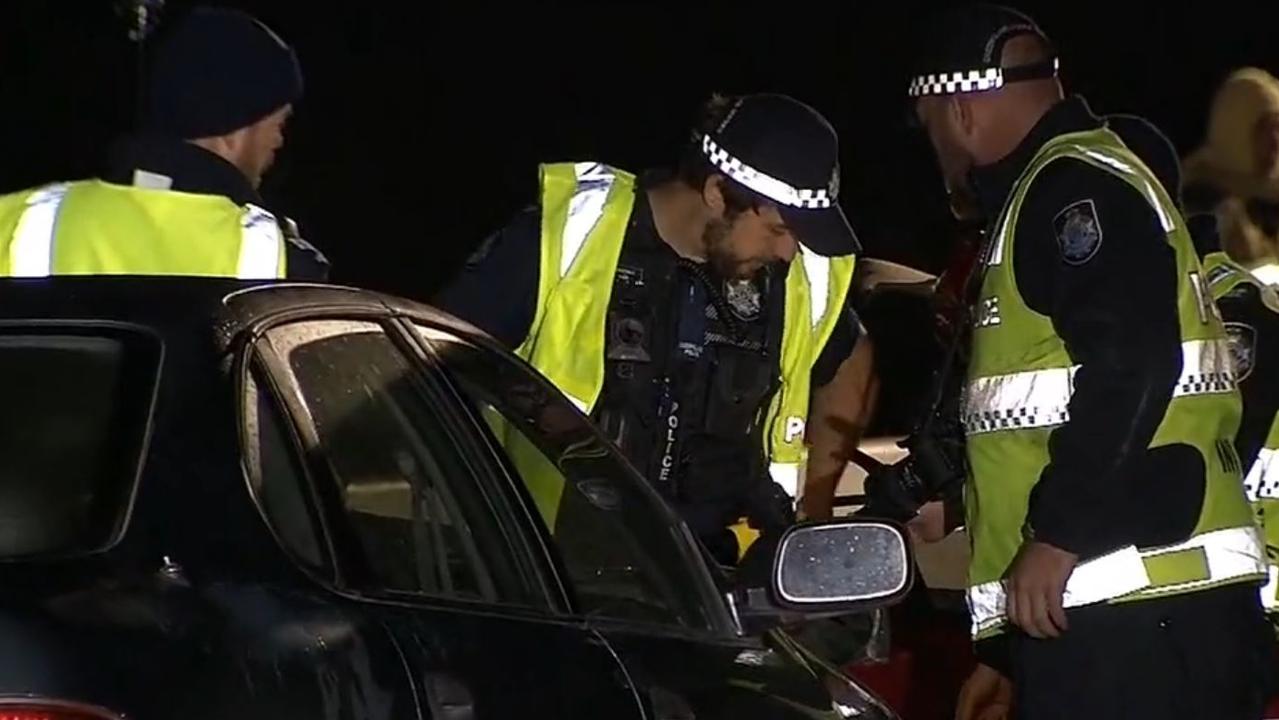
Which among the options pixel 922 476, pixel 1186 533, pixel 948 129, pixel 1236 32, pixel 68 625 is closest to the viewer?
pixel 68 625

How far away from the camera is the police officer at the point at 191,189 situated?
13.4 ft

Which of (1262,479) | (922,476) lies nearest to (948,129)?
(922,476)

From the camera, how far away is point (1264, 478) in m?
5.05

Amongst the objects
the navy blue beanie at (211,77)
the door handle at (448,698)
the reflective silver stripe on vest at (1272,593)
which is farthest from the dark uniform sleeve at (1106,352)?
the door handle at (448,698)

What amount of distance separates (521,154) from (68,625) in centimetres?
929

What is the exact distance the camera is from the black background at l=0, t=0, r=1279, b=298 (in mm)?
Answer: 11148

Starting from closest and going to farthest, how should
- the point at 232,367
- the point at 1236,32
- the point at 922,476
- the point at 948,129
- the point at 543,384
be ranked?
the point at 232,367, the point at 543,384, the point at 948,129, the point at 922,476, the point at 1236,32

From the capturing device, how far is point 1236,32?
11.2m

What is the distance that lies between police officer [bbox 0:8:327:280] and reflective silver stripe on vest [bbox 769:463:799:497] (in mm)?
1031

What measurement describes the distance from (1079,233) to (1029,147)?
0.28 meters

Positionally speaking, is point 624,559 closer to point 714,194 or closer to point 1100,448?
point 1100,448

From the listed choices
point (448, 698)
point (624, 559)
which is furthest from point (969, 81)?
point (448, 698)

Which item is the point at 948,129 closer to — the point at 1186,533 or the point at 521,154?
the point at 1186,533

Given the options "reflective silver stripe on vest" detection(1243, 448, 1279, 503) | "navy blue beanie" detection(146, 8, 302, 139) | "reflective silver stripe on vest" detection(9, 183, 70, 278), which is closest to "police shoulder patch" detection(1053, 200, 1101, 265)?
"reflective silver stripe on vest" detection(1243, 448, 1279, 503)
